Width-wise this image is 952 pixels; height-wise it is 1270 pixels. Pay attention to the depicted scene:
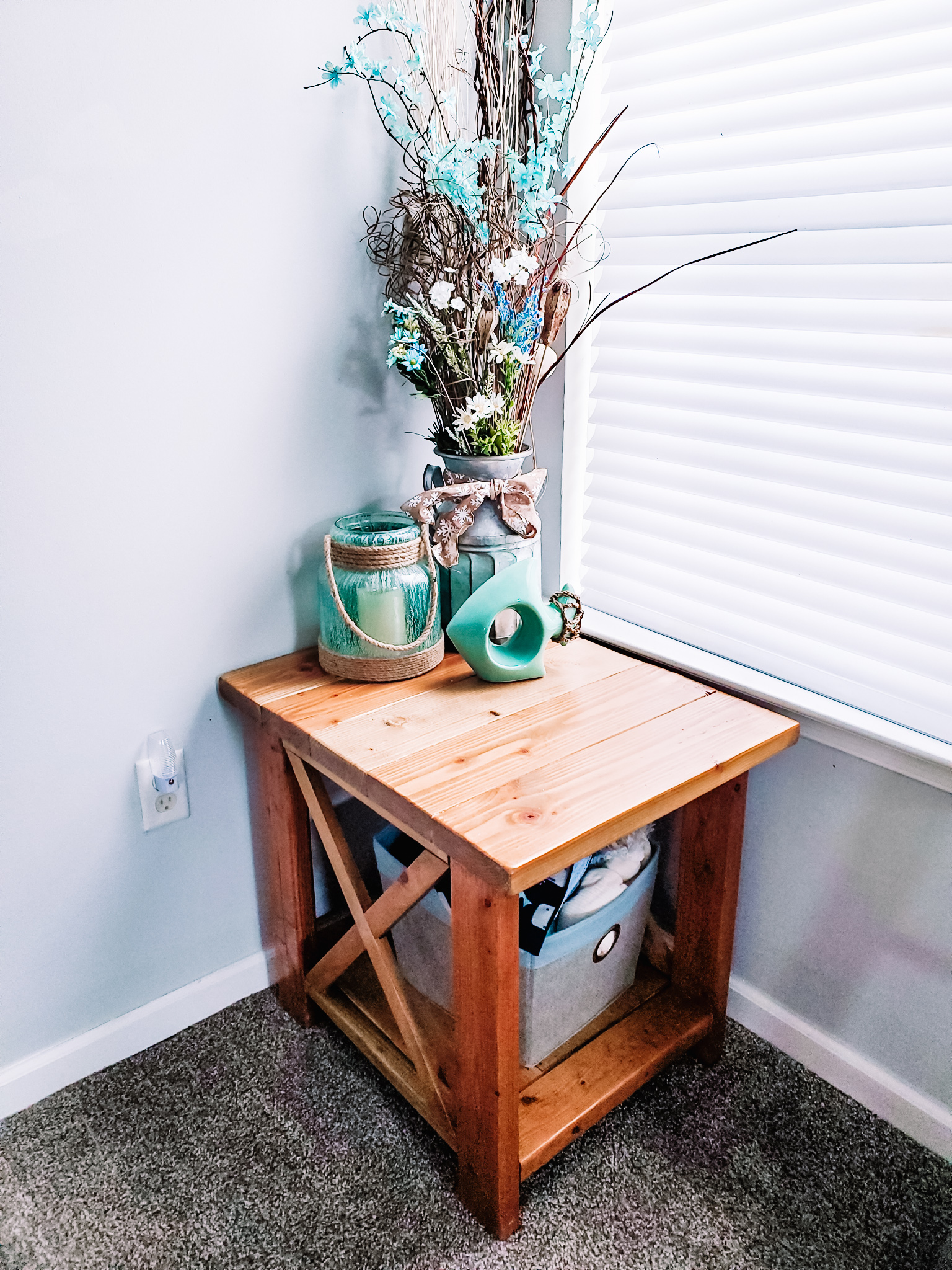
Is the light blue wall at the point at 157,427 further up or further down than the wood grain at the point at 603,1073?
further up

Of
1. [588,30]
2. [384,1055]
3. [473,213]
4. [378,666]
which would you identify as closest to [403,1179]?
[384,1055]

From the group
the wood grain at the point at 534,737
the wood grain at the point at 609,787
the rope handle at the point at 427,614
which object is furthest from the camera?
the rope handle at the point at 427,614

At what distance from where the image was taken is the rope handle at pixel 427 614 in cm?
134

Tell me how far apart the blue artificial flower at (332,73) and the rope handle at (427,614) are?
1.96ft

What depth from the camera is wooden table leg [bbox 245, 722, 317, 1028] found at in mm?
1421

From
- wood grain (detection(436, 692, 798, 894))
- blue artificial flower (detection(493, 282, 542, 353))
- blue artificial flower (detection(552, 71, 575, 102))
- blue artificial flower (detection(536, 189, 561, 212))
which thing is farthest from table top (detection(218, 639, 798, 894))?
blue artificial flower (detection(552, 71, 575, 102))

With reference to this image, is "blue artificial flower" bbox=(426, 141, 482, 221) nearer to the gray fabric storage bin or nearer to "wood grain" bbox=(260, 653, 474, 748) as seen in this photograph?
"wood grain" bbox=(260, 653, 474, 748)

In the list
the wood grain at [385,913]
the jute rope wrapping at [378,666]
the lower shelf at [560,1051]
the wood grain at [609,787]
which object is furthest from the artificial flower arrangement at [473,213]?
the lower shelf at [560,1051]

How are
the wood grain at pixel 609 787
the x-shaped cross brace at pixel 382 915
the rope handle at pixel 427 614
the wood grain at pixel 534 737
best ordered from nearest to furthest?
the wood grain at pixel 609 787 < the wood grain at pixel 534 737 < the x-shaped cross brace at pixel 382 915 < the rope handle at pixel 427 614

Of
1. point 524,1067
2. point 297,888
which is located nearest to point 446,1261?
point 524,1067

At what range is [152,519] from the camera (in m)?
1.31

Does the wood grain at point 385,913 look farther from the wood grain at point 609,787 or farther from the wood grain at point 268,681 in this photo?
the wood grain at point 268,681

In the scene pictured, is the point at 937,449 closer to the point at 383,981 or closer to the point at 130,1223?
the point at 383,981

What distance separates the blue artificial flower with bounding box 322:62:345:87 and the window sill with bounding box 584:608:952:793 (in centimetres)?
91
